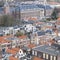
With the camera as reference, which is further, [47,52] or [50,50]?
[50,50]

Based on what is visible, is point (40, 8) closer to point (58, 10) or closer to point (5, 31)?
point (58, 10)

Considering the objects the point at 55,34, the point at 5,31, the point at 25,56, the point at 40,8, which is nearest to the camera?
the point at 25,56

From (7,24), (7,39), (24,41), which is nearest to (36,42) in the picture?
(24,41)

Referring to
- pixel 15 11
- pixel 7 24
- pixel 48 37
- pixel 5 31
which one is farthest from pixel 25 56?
pixel 15 11

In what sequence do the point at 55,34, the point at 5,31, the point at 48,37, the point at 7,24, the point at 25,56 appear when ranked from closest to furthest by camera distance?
the point at 25,56, the point at 48,37, the point at 55,34, the point at 5,31, the point at 7,24

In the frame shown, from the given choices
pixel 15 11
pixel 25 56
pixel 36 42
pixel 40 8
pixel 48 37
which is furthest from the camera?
pixel 40 8

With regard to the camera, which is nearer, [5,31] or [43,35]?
[43,35]

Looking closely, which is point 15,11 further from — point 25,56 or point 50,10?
point 25,56

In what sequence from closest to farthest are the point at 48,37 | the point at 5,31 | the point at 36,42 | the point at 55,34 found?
the point at 36,42 → the point at 48,37 → the point at 55,34 → the point at 5,31

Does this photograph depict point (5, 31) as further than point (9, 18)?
No
